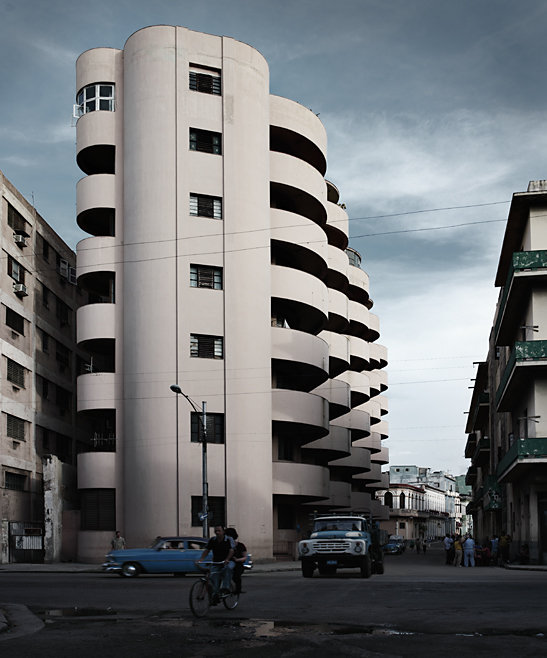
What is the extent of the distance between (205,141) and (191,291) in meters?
8.21

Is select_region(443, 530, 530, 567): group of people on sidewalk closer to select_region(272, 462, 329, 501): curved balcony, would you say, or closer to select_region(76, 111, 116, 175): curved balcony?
select_region(272, 462, 329, 501): curved balcony

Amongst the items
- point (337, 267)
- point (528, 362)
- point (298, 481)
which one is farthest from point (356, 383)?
point (528, 362)

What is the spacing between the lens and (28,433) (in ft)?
155

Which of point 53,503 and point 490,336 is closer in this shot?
point 53,503

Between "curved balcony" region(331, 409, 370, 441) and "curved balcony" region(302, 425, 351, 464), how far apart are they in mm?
6251

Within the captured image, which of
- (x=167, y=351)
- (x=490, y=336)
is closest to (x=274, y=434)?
(x=167, y=351)

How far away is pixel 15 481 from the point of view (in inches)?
1781

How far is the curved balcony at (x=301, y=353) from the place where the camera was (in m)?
45.1

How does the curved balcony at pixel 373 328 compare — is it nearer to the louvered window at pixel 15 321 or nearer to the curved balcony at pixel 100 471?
the louvered window at pixel 15 321

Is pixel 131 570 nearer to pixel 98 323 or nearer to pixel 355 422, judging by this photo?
pixel 98 323

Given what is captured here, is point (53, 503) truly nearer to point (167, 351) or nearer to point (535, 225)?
point (167, 351)

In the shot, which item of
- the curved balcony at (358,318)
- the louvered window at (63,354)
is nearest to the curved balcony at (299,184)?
the louvered window at (63,354)

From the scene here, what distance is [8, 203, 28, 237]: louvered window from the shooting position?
46625 mm

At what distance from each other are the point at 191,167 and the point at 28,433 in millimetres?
17079
